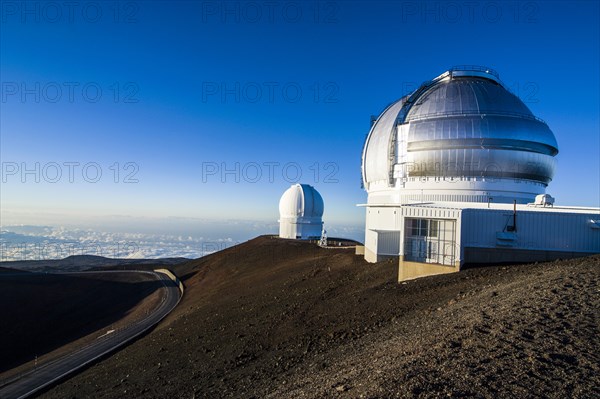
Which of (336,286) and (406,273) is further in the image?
(336,286)

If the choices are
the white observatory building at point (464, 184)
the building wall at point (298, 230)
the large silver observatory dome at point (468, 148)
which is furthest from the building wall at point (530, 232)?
the building wall at point (298, 230)

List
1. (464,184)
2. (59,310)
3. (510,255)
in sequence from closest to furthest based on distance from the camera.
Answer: (510,255) < (464,184) < (59,310)

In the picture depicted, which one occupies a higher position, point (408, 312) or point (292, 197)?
point (292, 197)

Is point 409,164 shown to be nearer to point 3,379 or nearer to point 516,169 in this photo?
point 516,169

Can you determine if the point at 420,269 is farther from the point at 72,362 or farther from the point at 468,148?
the point at 72,362

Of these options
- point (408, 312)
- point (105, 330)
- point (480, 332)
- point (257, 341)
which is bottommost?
point (105, 330)

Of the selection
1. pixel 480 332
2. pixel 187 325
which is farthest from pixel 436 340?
pixel 187 325

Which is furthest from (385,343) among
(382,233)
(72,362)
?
(72,362)
